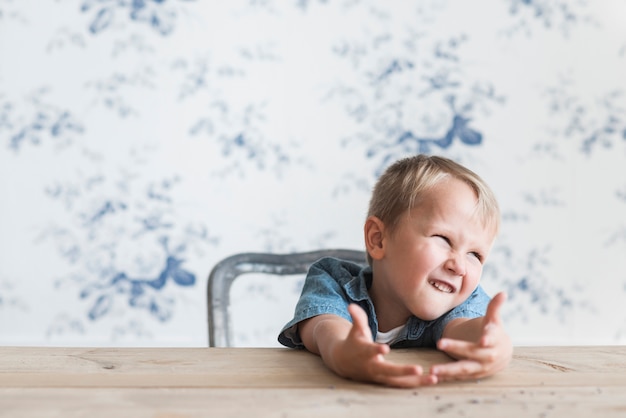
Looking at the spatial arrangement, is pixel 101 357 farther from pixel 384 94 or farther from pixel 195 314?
pixel 384 94

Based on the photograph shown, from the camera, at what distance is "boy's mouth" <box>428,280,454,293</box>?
0.92 metres

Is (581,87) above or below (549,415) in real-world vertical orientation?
above

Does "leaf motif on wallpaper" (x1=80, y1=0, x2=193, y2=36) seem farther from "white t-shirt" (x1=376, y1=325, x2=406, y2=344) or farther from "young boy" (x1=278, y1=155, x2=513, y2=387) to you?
"white t-shirt" (x1=376, y1=325, x2=406, y2=344)

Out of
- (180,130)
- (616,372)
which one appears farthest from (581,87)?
(616,372)

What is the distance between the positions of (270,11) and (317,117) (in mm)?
352

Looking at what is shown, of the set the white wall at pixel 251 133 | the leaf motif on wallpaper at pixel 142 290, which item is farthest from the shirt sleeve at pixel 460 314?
the leaf motif on wallpaper at pixel 142 290

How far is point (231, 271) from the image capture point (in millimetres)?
1219

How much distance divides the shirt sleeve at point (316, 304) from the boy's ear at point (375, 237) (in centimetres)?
7

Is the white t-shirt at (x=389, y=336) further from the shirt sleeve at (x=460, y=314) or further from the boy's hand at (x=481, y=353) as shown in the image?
the boy's hand at (x=481, y=353)

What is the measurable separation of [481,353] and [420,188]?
1.11ft

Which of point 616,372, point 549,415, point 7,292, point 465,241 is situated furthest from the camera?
point 7,292

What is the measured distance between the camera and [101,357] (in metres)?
0.76

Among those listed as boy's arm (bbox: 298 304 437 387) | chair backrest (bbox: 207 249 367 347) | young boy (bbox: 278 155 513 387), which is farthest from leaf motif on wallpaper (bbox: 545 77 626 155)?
boy's arm (bbox: 298 304 437 387)

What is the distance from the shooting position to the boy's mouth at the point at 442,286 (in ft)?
3.03
